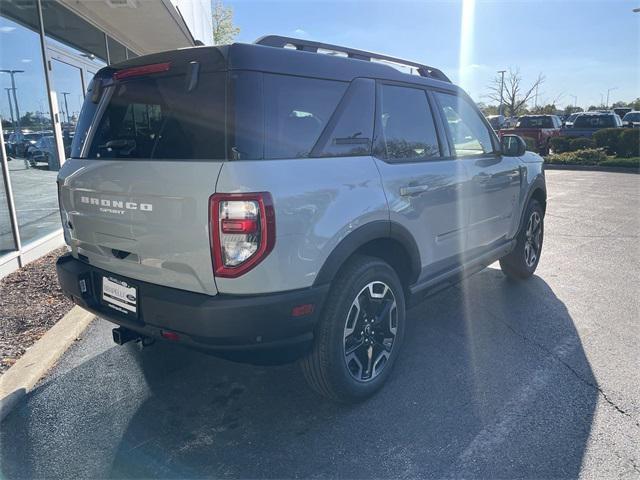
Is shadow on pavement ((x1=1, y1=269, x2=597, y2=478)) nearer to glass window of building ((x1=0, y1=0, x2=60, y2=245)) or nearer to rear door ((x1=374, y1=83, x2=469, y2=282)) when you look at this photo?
rear door ((x1=374, y1=83, x2=469, y2=282))

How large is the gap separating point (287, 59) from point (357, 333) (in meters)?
1.60

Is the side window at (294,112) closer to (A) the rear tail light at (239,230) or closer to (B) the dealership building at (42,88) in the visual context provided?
(A) the rear tail light at (239,230)

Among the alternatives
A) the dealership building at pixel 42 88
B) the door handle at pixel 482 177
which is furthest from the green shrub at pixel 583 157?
the door handle at pixel 482 177

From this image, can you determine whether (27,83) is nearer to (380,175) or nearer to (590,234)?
(380,175)

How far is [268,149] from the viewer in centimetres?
235

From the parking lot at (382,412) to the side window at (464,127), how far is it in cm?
146

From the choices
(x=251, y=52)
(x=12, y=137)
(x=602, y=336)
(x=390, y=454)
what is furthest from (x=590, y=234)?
(x=12, y=137)

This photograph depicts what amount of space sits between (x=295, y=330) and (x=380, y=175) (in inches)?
42.5

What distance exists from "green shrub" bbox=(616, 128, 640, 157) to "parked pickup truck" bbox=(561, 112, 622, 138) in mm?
2272

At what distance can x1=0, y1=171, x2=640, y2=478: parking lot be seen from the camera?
2422 mm

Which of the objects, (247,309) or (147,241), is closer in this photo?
(247,309)

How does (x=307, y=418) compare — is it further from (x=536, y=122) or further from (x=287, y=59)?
(x=536, y=122)

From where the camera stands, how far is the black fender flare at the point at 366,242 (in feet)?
8.34

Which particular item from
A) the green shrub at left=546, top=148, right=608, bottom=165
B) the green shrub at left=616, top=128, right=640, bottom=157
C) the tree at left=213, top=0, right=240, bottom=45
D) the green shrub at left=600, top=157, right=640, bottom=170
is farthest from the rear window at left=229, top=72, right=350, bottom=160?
the tree at left=213, top=0, right=240, bottom=45
